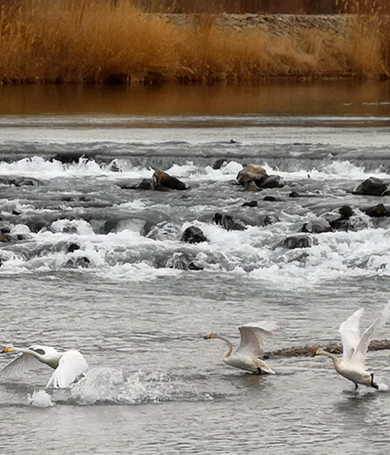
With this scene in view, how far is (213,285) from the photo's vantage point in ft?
40.5

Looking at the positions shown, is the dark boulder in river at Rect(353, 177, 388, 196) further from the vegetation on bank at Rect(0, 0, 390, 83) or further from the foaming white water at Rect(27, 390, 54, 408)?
the vegetation on bank at Rect(0, 0, 390, 83)

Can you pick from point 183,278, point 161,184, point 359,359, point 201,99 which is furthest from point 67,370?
point 201,99

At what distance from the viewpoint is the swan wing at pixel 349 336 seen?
8.75 m

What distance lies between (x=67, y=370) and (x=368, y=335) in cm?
Result: 187

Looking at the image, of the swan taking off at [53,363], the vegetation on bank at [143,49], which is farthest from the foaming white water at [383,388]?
the vegetation on bank at [143,49]

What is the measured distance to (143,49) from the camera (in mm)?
34688

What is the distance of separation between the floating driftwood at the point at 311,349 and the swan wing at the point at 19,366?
1.74 meters

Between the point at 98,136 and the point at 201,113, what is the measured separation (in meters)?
4.81

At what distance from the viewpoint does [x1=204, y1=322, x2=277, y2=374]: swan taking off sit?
356 inches

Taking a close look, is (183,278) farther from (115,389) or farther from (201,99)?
(201,99)

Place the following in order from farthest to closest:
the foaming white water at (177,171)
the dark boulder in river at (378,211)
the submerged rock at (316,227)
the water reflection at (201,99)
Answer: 1. the water reflection at (201,99)
2. the foaming white water at (177,171)
3. the dark boulder in river at (378,211)
4. the submerged rock at (316,227)

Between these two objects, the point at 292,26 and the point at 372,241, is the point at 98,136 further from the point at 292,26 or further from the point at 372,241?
the point at 292,26

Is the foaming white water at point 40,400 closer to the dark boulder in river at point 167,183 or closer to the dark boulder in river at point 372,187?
the dark boulder in river at point 372,187

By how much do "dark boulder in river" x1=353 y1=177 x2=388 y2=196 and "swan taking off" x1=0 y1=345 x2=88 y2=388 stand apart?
8.79m
